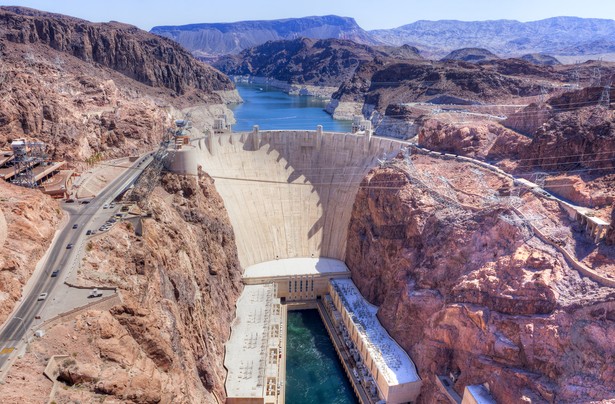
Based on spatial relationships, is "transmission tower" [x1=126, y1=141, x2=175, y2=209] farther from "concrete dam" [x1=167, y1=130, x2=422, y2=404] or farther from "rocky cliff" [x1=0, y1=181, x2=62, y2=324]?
"rocky cliff" [x1=0, y1=181, x2=62, y2=324]

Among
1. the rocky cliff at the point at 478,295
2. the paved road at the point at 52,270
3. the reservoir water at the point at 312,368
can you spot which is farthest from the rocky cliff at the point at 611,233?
the paved road at the point at 52,270

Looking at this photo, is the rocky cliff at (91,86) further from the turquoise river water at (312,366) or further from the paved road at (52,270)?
the turquoise river water at (312,366)

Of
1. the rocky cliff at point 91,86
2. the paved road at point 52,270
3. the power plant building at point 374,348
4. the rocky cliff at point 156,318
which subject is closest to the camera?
the rocky cliff at point 156,318

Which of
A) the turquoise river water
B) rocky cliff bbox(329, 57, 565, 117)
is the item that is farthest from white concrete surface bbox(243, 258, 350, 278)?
rocky cliff bbox(329, 57, 565, 117)

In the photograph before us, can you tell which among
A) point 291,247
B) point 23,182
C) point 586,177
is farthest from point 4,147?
point 586,177

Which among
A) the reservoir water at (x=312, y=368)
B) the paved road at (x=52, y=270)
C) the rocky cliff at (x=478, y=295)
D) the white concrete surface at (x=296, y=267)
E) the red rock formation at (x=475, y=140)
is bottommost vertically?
the reservoir water at (x=312, y=368)

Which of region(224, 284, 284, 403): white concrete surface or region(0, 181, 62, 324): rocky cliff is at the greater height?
region(0, 181, 62, 324): rocky cliff

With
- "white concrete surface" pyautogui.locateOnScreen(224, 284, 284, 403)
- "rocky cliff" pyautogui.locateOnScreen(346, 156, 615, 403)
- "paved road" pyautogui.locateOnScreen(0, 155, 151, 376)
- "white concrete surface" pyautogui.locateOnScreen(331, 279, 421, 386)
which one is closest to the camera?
"paved road" pyautogui.locateOnScreen(0, 155, 151, 376)

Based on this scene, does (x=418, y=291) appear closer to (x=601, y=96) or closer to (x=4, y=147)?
(x=601, y=96)
